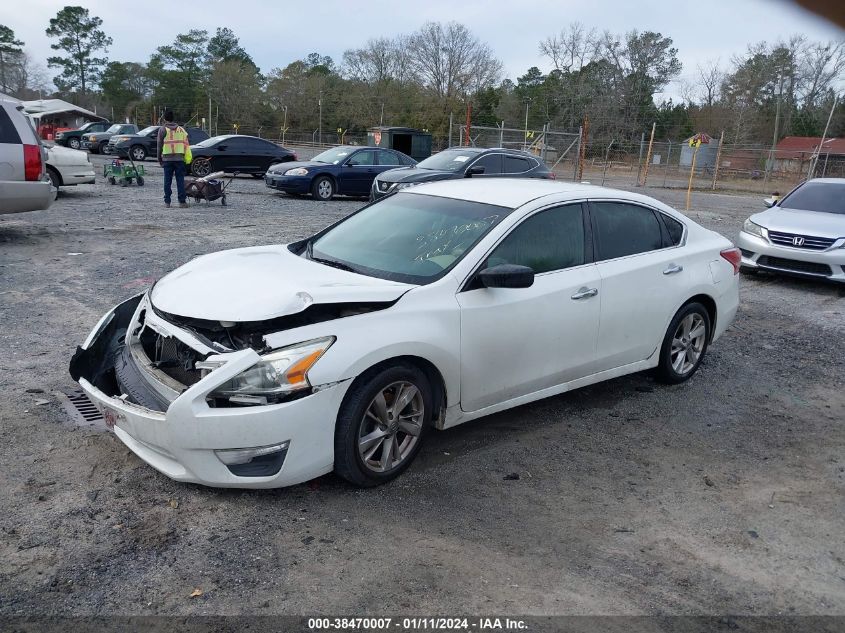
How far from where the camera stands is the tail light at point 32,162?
9469mm

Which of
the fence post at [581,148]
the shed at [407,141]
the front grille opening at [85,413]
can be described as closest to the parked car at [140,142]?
the shed at [407,141]

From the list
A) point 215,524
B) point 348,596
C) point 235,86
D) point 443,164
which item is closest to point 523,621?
point 348,596

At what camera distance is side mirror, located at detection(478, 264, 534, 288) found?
13.2 feet

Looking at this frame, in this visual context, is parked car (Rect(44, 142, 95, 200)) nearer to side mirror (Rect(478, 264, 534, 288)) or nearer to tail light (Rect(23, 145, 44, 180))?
tail light (Rect(23, 145, 44, 180))

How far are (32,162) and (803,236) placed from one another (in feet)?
33.8

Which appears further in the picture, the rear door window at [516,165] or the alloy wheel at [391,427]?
the rear door window at [516,165]

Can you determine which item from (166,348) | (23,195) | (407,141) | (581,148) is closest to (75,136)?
(407,141)

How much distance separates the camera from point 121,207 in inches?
553

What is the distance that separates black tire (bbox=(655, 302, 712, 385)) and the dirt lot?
14cm

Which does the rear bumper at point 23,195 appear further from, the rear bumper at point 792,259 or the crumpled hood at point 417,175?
the rear bumper at point 792,259

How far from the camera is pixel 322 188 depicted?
17859 millimetres

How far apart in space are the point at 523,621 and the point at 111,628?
157cm

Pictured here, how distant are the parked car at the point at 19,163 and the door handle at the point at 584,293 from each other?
8.07 m

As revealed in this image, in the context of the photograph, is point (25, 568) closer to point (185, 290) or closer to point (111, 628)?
point (111, 628)
